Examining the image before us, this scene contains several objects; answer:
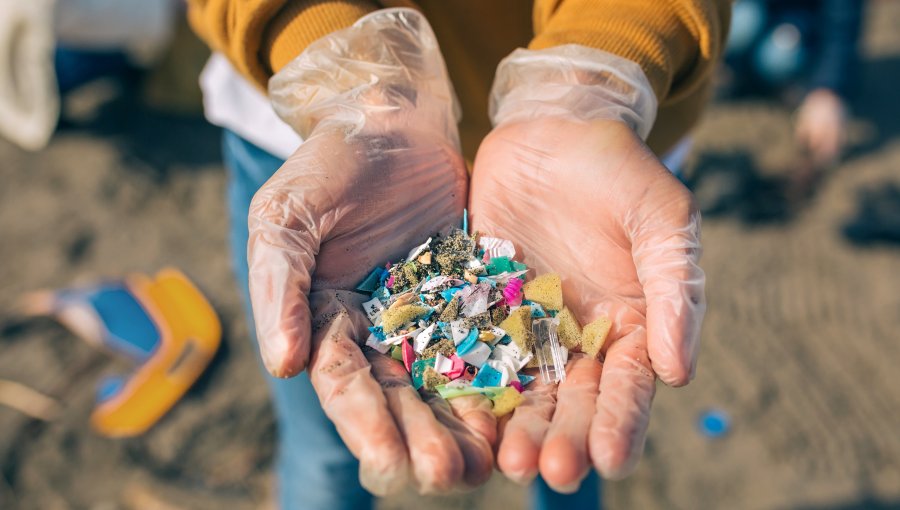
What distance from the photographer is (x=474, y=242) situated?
5.27ft

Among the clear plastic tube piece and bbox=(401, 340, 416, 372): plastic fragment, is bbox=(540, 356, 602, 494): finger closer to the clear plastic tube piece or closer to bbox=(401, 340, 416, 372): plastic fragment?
the clear plastic tube piece

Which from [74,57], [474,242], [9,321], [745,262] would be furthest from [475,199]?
[74,57]

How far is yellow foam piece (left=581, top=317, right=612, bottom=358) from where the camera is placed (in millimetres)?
1389

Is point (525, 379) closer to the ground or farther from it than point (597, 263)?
closer to the ground

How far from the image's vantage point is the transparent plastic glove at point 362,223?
1195 millimetres

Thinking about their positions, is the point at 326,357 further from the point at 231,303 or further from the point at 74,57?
the point at 74,57

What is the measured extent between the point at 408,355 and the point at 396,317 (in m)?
0.08

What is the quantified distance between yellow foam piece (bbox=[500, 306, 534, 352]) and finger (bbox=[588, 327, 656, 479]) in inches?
6.7

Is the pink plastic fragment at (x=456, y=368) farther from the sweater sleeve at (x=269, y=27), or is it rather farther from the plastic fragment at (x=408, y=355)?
the sweater sleeve at (x=269, y=27)

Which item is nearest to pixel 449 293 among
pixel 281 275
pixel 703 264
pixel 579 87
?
pixel 281 275

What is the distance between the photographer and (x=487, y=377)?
1.43 m

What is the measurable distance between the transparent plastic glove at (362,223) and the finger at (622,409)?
0.64 feet

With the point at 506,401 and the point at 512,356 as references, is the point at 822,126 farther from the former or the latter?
the point at 506,401

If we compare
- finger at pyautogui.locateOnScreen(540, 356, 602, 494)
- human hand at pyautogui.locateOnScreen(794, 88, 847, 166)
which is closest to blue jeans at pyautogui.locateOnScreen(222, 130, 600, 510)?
finger at pyautogui.locateOnScreen(540, 356, 602, 494)
